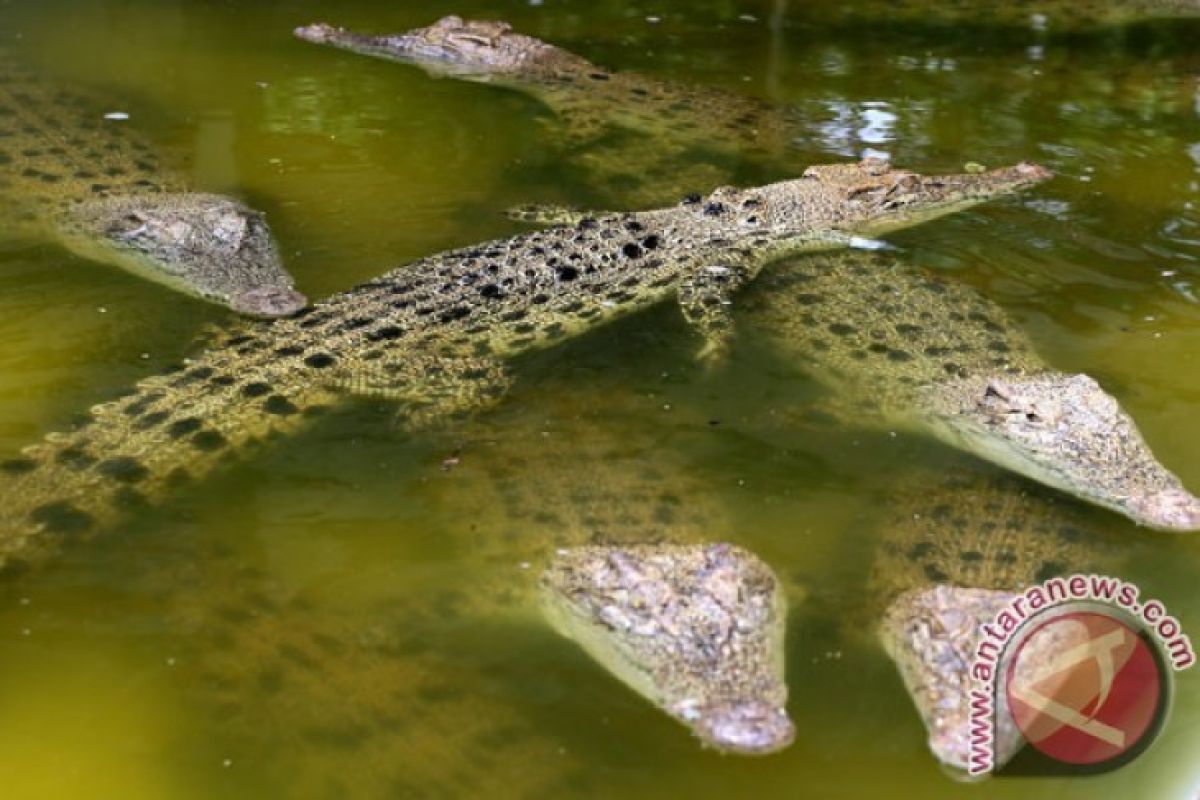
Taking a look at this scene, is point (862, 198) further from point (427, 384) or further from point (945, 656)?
point (945, 656)

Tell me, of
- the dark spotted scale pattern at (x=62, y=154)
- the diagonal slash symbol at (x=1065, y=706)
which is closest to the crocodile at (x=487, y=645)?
the diagonal slash symbol at (x=1065, y=706)

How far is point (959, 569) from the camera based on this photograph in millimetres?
4793

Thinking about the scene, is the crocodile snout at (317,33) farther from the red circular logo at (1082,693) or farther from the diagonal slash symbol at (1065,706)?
the diagonal slash symbol at (1065,706)

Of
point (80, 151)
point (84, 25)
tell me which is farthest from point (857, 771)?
point (84, 25)

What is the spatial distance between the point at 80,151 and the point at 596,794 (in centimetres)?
611

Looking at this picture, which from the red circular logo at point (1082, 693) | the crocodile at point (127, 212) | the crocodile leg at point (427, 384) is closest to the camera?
the red circular logo at point (1082, 693)

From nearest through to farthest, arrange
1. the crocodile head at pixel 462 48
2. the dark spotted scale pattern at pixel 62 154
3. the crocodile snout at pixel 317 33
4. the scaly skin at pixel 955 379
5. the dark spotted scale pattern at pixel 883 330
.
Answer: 1. the scaly skin at pixel 955 379
2. the dark spotted scale pattern at pixel 883 330
3. the dark spotted scale pattern at pixel 62 154
4. the crocodile head at pixel 462 48
5. the crocodile snout at pixel 317 33

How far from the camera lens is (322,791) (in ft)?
12.4

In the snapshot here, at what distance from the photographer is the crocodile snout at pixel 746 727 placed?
3.87 m

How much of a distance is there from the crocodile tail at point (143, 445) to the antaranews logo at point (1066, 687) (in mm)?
3061

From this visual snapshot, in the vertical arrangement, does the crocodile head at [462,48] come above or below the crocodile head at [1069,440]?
above

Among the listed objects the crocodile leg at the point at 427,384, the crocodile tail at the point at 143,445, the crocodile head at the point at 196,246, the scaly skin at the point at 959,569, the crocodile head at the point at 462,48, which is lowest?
the scaly skin at the point at 959,569

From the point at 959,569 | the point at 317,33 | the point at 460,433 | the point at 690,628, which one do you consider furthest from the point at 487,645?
the point at 317,33

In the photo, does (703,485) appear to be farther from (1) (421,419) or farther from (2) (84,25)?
(2) (84,25)
